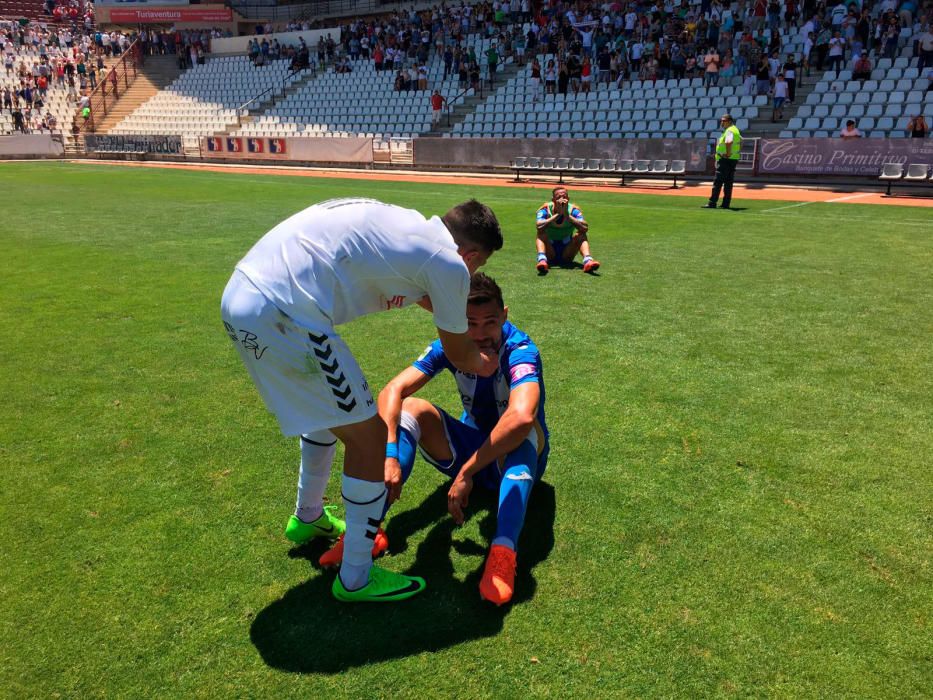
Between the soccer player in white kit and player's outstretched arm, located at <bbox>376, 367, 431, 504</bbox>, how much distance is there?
30 centimetres

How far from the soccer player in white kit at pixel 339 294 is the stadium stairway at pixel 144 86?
1936 inches

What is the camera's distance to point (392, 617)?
2920 millimetres

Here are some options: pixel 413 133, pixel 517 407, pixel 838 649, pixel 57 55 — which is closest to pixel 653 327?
pixel 517 407

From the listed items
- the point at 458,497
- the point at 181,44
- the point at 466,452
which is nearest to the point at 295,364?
the point at 458,497

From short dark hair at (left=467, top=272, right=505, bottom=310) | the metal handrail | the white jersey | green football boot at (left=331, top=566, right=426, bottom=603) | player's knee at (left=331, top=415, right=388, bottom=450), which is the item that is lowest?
green football boot at (left=331, top=566, right=426, bottom=603)

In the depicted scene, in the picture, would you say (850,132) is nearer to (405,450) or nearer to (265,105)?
→ (405,450)

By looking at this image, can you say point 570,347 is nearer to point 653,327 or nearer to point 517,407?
point 653,327

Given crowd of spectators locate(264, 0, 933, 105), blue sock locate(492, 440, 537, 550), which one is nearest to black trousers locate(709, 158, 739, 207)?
crowd of spectators locate(264, 0, 933, 105)

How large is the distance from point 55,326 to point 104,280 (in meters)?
2.10

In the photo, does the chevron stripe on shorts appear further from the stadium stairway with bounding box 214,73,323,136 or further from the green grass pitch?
the stadium stairway with bounding box 214,73,323,136

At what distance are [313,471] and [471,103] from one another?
31141mm

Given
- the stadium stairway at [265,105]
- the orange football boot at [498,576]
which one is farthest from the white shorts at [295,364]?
the stadium stairway at [265,105]

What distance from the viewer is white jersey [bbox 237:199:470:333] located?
102 inches

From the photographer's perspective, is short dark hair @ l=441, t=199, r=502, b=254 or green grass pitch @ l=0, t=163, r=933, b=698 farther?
short dark hair @ l=441, t=199, r=502, b=254
